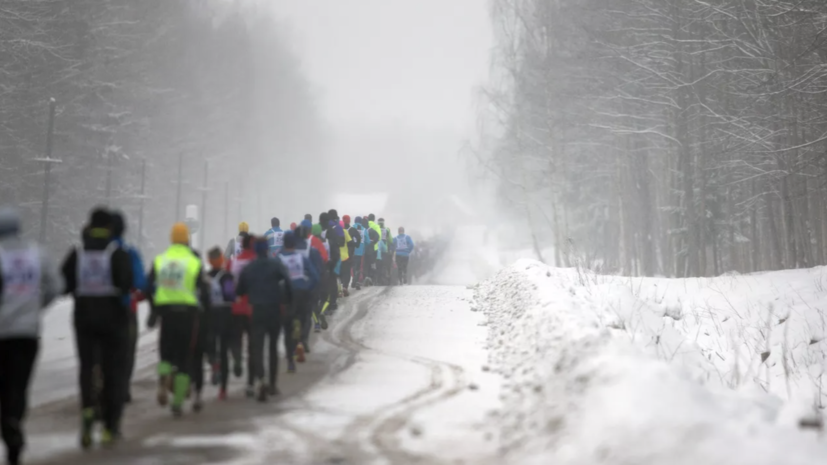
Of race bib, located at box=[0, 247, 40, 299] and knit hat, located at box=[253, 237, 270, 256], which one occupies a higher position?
knit hat, located at box=[253, 237, 270, 256]

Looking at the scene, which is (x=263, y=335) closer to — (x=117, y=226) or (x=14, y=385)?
(x=117, y=226)

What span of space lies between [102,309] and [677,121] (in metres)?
20.1

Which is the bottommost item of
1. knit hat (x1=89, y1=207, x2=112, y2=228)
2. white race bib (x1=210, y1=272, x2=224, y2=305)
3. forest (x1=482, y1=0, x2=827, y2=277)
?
Result: white race bib (x1=210, y1=272, x2=224, y2=305)

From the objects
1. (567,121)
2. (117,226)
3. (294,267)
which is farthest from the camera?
(567,121)

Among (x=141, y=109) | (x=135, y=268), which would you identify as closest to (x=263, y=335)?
(x=135, y=268)

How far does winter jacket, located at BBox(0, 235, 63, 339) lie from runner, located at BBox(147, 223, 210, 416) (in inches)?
67.8

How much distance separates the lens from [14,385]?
232 inches

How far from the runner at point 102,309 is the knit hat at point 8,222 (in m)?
0.65

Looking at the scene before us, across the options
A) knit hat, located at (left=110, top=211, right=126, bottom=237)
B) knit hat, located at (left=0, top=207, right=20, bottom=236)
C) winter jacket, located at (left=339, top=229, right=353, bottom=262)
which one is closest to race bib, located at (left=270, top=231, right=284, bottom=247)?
winter jacket, located at (left=339, top=229, right=353, bottom=262)

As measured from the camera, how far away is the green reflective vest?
813 cm

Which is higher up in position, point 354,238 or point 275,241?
point 354,238

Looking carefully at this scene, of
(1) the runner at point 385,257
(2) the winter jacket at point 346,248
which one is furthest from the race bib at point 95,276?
(1) the runner at point 385,257

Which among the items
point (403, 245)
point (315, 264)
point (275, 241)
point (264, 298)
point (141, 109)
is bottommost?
point (264, 298)

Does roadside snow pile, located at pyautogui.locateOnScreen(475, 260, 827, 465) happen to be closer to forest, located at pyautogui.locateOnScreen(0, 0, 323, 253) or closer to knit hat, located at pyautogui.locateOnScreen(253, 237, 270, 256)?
knit hat, located at pyautogui.locateOnScreen(253, 237, 270, 256)
